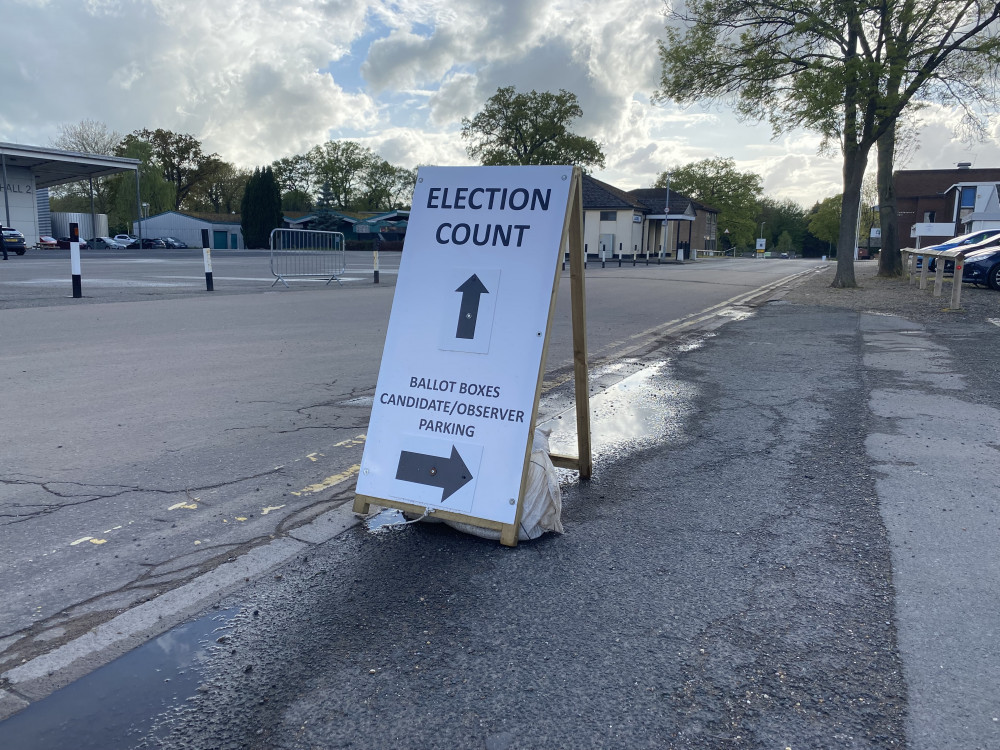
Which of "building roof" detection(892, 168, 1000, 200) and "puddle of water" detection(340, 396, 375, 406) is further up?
"building roof" detection(892, 168, 1000, 200)

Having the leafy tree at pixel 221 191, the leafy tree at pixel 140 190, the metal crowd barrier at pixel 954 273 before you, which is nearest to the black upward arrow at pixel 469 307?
the metal crowd barrier at pixel 954 273

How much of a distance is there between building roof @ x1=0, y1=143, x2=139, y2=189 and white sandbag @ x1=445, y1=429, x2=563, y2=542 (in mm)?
53216

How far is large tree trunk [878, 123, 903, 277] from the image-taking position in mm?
24641

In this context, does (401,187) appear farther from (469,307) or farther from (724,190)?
(469,307)

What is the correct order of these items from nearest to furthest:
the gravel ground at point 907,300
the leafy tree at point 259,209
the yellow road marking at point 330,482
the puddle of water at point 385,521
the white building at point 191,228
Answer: the puddle of water at point 385,521, the yellow road marking at point 330,482, the gravel ground at point 907,300, the leafy tree at point 259,209, the white building at point 191,228

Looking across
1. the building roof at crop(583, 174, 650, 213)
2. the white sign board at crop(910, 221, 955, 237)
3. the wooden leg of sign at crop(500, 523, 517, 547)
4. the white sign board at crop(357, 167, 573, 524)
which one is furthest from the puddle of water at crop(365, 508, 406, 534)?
the building roof at crop(583, 174, 650, 213)

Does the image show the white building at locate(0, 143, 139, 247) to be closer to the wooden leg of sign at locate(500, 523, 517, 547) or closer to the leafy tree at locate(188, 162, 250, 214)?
the leafy tree at locate(188, 162, 250, 214)

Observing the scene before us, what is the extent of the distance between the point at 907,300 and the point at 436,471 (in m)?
17.3

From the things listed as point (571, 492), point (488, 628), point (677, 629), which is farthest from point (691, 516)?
point (488, 628)

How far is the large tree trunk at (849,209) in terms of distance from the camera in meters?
20.7

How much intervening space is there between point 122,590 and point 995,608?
3525 mm

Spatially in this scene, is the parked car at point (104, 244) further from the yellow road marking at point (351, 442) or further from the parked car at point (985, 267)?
the yellow road marking at point (351, 442)

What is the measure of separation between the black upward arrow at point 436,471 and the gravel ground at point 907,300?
Result: 12317 millimetres

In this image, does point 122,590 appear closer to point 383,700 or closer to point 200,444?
point 383,700
